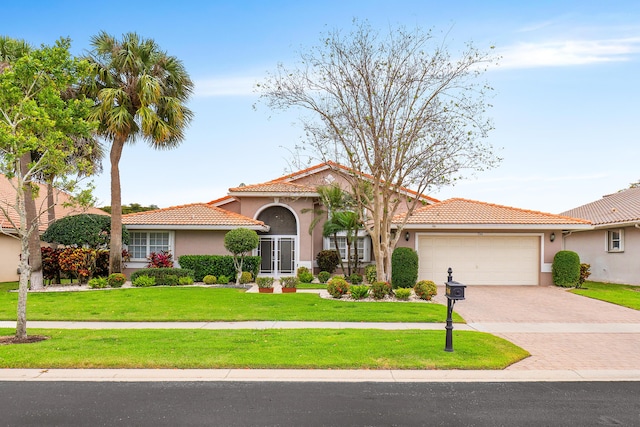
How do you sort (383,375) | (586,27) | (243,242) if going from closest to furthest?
(383,375), (586,27), (243,242)

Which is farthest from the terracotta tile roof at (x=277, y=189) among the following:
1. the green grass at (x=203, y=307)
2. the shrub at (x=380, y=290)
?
the shrub at (x=380, y=290)

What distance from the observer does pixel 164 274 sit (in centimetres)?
2123

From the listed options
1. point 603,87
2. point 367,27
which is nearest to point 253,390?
point 367,27

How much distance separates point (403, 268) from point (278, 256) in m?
8.05

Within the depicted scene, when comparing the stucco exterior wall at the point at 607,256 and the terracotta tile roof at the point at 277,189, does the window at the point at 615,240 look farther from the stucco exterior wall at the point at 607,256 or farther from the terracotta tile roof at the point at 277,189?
the terracotta tile roof at the point at 277,189

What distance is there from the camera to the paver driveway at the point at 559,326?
9135mm

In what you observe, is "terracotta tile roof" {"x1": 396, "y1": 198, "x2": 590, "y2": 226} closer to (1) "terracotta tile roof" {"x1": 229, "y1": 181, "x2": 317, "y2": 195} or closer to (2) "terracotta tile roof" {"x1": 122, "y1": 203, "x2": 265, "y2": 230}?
(1) "terracotta tile roof" {"x1": 229, "y1": 181, "x2": 317, "y2": 195}

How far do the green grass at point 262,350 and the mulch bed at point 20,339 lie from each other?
22 centimetres

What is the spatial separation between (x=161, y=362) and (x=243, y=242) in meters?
12.9

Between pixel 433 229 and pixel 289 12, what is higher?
pixel 289 12

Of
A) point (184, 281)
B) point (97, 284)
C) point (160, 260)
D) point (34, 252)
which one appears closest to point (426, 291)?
point (184, 281)

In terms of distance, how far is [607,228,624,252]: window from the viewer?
2442 centimetres

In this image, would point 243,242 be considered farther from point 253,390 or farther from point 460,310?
point 253,390

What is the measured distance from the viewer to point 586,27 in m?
15.5
